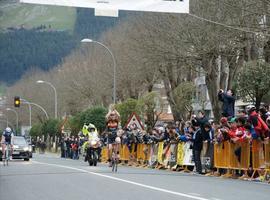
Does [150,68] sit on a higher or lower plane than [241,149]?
higher

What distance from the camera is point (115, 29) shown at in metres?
69.7

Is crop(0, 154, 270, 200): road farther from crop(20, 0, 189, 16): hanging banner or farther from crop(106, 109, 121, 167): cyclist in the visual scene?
crop(106, 109, 121, 167): cyclist

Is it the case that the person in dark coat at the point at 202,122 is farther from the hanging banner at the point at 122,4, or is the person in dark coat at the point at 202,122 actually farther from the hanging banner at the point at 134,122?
the hanging banner at the point at 134,122

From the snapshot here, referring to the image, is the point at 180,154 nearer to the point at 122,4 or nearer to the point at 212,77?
the point at 122,4

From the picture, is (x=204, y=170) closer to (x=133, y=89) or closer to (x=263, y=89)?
(x=263, y=89)

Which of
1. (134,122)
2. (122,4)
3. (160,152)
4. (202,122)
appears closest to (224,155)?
(202,122)

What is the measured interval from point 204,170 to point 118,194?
37.2 feet

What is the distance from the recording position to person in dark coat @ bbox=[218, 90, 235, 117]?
84.4 ft

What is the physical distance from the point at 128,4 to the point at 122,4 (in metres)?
0.20

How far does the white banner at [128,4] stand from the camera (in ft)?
70.9

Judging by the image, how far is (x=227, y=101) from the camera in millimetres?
26016

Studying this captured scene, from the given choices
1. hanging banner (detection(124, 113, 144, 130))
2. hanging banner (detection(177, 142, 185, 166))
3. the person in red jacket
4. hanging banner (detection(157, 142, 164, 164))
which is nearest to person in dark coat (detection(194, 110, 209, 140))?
hanging banner (detection(177, 142, 185, 166))

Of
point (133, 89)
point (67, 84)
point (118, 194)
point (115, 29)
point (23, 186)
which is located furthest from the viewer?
point (67, 84)

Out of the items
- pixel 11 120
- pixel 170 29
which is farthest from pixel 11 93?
pixel 170 29
